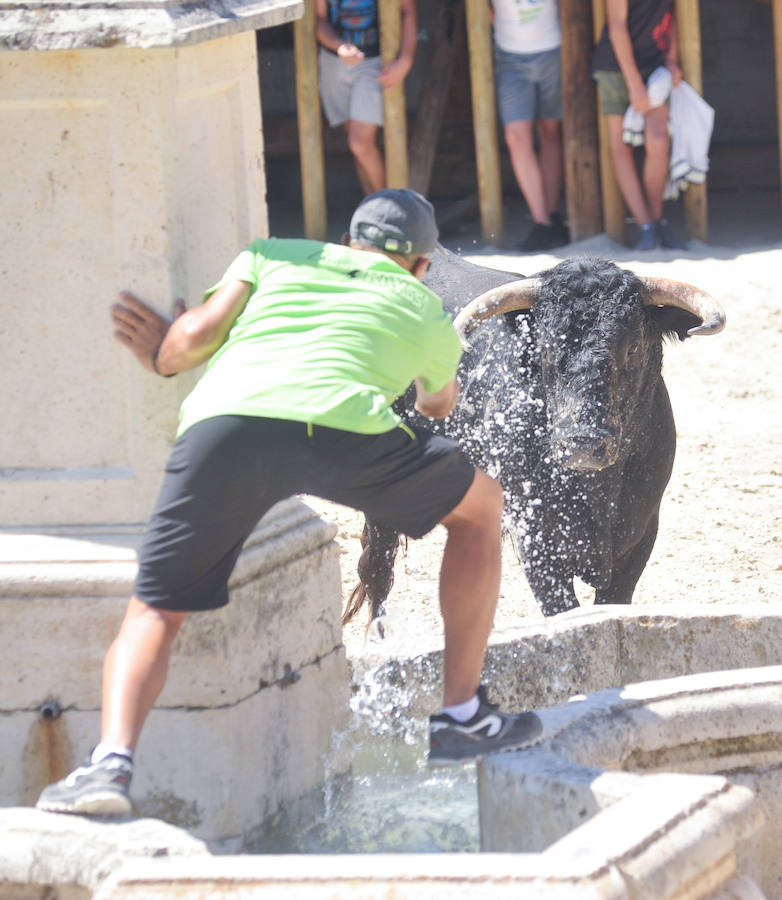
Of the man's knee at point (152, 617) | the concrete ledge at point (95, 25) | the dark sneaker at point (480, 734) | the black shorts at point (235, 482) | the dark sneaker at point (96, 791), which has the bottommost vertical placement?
the dark sneaker at point (480, 734)

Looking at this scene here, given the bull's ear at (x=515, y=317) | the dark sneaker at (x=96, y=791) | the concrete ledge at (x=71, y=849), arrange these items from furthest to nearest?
the bull's ear at (x=515, y=317) < the dark sneaker at (x=96, y=791) < the concrete ledge at (x=71, y=849)

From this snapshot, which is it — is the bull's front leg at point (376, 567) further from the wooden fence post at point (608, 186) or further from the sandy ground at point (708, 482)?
the wooden fence post at point (608, 186)

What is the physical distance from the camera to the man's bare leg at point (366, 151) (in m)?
9.86

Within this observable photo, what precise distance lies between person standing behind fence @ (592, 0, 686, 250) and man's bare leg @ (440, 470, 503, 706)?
20.6ft

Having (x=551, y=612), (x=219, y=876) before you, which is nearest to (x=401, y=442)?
(x=219, y=876)

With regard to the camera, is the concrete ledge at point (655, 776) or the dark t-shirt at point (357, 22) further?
the dark t-shirt at point (357, 22)

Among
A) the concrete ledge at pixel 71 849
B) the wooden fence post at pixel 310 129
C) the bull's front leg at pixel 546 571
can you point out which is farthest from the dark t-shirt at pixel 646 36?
the concrete ledge at pixel 71 849

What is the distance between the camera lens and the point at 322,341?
2.94m

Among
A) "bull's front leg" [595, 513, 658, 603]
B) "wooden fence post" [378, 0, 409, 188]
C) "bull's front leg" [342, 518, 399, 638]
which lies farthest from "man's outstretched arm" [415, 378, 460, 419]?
"wooden fence post" [378, 0, 409, 188]

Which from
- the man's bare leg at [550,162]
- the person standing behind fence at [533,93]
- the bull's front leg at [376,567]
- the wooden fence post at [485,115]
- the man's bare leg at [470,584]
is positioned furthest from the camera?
the man's bare leg at [550,162]

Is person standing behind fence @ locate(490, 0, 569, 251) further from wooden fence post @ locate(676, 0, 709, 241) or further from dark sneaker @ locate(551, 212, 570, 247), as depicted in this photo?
wooden fence post @ locate(676, 0, 709, 241)

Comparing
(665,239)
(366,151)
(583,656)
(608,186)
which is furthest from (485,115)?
(583,656)

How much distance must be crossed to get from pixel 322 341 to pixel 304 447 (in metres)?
0.21

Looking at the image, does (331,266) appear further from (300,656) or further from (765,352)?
(765,352)
